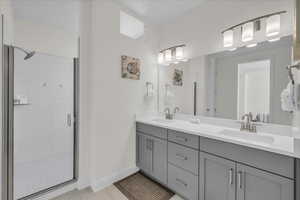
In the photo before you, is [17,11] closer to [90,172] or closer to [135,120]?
[135,120]

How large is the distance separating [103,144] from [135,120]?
2.10 ft

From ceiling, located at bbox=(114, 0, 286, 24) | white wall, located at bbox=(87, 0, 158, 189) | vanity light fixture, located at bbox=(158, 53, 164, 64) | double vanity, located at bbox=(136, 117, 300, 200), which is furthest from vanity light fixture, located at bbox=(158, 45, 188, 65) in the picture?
double vanity, located at bbox=(136, 117, 300, 200)

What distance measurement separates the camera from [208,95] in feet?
6.70

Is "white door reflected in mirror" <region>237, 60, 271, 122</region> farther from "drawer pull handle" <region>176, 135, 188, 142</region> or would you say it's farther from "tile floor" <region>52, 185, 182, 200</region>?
"tile floor" <region>52, 185, 182, 200</region>

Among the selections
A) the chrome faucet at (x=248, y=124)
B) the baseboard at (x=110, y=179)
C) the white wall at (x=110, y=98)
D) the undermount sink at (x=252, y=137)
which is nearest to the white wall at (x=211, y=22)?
the white wall at (x=110, y=98)

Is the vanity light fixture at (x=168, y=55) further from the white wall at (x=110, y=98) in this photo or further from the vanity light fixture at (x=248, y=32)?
the vanity light fixture at (x=248, y=32)

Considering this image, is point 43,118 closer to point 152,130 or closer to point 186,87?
point 152,130

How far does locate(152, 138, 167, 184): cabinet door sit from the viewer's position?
1.84 metres

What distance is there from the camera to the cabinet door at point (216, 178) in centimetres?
122

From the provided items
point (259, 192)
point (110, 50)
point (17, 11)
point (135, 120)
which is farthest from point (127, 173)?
point (17, 11)

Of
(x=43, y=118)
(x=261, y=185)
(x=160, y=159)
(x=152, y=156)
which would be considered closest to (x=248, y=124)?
(x=261, y=185)

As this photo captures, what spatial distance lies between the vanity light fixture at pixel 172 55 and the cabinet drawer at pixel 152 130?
1236mm

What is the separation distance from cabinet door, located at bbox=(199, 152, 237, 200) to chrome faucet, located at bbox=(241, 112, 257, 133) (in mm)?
537

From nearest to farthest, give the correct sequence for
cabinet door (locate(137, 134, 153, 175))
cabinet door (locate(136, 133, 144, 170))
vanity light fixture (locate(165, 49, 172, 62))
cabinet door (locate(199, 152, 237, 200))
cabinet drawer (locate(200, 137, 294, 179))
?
1. cabinet drawer (locate(200, 137, 294, 179))
2. cabinet door (locate(199, 152, 237, 200))
3. cabinet door (locate(137, 134, 153, 175))
4. cabinet door (locate(136, 133, 144, 170))
5. vanity light fixture (locate(165, 49, 172, 62))
